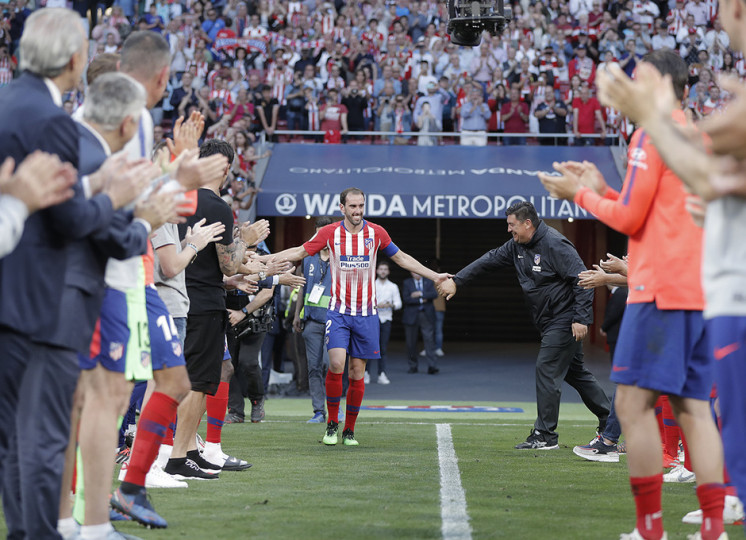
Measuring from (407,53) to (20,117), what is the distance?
2012 centimetres

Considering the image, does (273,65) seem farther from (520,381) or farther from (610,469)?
(610,469)

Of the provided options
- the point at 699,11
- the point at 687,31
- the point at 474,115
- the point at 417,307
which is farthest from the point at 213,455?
the point at 699,11

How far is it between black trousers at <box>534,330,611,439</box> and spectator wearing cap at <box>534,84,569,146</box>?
12.1m

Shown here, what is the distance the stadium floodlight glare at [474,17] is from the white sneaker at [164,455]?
754 centimetres

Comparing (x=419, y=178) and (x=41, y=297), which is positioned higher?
(x=41, y=297)

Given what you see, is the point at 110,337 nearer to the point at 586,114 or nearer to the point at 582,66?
the point at 586,114

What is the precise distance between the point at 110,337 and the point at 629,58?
63.1ft

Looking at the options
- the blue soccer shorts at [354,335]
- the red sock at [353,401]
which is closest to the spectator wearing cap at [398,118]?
the blue soccer shorts at [354,335]

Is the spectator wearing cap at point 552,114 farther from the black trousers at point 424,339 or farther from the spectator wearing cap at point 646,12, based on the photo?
the black trousers at point 424,339

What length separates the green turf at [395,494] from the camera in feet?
16.6

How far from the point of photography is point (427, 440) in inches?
391

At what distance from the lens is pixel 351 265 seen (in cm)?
977

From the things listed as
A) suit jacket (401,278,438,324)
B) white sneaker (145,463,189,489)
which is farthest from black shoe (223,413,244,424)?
suit jacket (401,278,438,324)

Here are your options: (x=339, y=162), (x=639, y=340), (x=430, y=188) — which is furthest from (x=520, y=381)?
(x=639, y=340)
